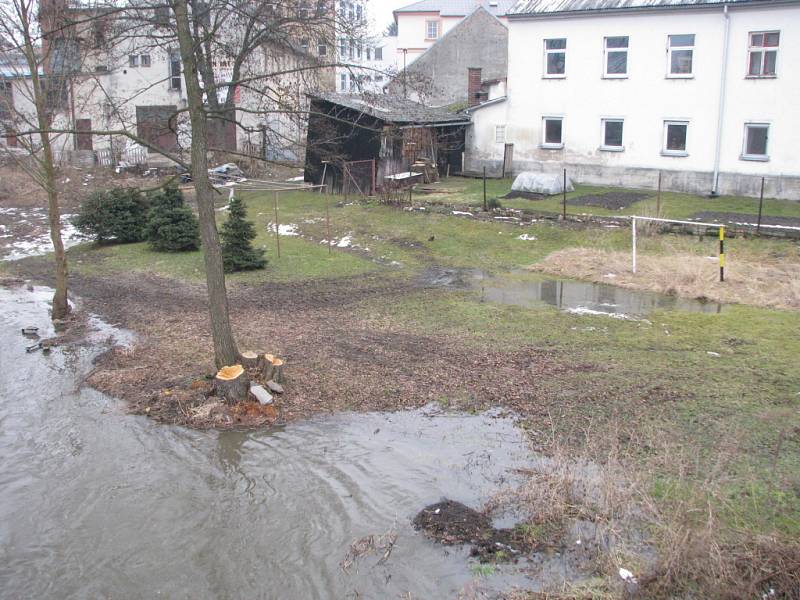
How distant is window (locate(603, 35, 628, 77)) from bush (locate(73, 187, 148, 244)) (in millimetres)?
17558

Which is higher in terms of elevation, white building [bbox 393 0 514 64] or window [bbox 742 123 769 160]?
white building [bbox 393 0 514 64]

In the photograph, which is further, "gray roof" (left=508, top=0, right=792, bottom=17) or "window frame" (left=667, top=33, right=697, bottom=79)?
"window frame" (left=667, top=33, right=697, bottom=79)

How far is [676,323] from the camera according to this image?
1402 centimetres

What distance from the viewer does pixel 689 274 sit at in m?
16.9

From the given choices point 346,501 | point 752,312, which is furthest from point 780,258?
point 346,501

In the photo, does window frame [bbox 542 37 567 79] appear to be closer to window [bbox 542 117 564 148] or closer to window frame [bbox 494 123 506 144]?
window [bbox 542 117 564 148]

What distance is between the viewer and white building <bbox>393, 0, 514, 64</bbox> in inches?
2484

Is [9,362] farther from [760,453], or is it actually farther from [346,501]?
[760,453]

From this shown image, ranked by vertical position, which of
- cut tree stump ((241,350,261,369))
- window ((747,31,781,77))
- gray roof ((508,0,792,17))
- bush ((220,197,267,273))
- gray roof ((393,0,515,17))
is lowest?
cut tree stump ((241,350,261,369))

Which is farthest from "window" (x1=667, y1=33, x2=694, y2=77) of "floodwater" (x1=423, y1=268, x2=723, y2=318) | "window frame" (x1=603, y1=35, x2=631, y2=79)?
"floodwater" (x1=423, y1=268, x2=723, y2=318)

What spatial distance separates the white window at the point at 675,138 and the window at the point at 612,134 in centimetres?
172

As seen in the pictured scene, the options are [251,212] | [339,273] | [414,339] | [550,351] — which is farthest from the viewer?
[251,212]

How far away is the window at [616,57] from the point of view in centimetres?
2830

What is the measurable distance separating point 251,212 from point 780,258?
1833 cm
